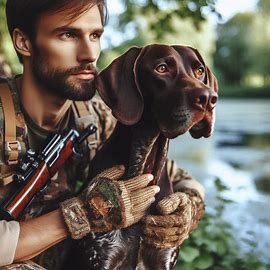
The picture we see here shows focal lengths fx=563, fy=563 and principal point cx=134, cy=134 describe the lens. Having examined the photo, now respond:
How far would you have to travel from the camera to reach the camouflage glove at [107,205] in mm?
2203

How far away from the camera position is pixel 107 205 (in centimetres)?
221

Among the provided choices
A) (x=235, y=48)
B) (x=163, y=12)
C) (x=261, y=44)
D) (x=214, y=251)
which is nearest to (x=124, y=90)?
(x=214, y=251)

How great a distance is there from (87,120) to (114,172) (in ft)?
1.88

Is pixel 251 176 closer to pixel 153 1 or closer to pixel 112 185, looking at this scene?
pixel 153 1

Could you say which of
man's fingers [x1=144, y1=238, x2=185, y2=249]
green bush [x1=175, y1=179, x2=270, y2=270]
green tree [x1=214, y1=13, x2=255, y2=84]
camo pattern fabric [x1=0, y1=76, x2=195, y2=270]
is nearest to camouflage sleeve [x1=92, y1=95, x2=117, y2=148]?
camo pattern fabric [x1=0, y1=76, x2=195, y2=270]

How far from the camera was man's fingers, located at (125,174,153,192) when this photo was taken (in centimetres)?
224

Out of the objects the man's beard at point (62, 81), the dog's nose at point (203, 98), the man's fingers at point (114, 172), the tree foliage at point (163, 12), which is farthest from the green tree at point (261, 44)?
the dog's nose at point (203, 98)

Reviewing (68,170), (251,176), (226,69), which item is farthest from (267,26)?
(68,170)

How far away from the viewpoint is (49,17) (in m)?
2.53

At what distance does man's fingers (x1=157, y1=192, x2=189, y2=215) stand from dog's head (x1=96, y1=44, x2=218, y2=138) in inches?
11.3

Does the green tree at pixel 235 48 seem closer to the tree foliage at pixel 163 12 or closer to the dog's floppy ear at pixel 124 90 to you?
the tree foliage at pixel 163 12

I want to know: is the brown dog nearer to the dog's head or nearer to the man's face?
the dog's head

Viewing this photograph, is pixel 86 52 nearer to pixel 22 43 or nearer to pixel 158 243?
pixel 22 43

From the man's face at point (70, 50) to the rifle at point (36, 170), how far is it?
0.71 ft
